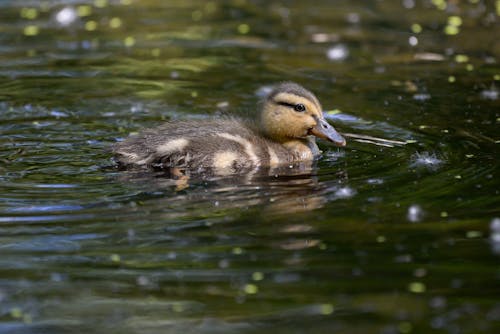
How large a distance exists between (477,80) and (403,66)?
36.9 inches

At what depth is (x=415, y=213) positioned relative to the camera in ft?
20.1

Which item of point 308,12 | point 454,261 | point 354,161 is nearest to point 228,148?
point 354,161

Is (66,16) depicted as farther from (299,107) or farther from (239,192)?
(239,192)

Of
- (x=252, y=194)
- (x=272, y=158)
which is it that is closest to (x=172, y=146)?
(x=272, y=158)

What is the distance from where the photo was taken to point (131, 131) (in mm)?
8414

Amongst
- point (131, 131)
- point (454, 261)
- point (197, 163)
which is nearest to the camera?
point (454, 261)

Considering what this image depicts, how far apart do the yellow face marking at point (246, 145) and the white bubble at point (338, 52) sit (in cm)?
372

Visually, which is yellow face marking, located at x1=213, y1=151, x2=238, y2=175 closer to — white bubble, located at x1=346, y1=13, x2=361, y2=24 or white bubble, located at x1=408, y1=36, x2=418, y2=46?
white bubble, located at x1=408, y1=36, x2=418, y2=46

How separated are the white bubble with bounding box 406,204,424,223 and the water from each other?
0.02m

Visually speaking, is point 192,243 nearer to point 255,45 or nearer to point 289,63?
point 289,63

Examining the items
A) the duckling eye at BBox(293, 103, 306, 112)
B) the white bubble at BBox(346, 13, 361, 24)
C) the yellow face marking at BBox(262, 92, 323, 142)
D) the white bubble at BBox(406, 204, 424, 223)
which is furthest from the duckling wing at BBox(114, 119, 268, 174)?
the white bubble at BBox(346, 13, 361, 24)

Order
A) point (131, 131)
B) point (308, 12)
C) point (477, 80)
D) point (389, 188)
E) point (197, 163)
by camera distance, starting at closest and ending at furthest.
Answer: point (389, 188), point (197, 163), point (131, 131), point (477, 80), point (308, 12)

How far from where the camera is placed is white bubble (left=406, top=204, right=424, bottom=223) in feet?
19.8

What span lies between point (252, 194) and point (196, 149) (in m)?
0.80
